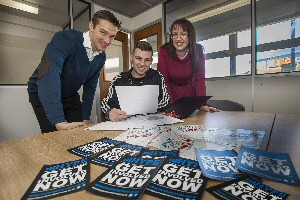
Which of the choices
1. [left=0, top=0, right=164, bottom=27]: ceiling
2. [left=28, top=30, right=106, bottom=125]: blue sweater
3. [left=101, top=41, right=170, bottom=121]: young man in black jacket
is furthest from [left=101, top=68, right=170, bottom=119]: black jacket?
[left=0, top=0, right=164, bottom=27]: ceiling

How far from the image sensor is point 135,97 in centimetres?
124

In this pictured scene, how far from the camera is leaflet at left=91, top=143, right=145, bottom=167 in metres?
0.49

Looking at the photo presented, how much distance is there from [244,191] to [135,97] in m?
0.94

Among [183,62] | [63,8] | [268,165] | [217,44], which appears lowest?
[268,165]

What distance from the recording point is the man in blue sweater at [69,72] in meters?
1.03

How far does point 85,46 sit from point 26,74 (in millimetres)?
2569

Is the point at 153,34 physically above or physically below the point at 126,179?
above

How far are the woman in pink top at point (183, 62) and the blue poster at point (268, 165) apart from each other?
1.25 metres

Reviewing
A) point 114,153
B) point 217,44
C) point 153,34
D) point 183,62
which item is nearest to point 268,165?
point 114,153

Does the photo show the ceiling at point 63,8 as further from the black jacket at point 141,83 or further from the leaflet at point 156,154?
the leaflet at point 156,154

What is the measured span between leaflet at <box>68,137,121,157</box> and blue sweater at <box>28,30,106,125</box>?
44 centimetres

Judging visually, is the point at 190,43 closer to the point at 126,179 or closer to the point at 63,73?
the point at 63,73

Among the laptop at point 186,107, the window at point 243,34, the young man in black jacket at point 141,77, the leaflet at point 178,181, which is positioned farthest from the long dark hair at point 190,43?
the window at point 243,34

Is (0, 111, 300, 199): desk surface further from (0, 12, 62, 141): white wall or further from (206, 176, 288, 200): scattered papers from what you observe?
(0, 12, 62, 141): white wall
